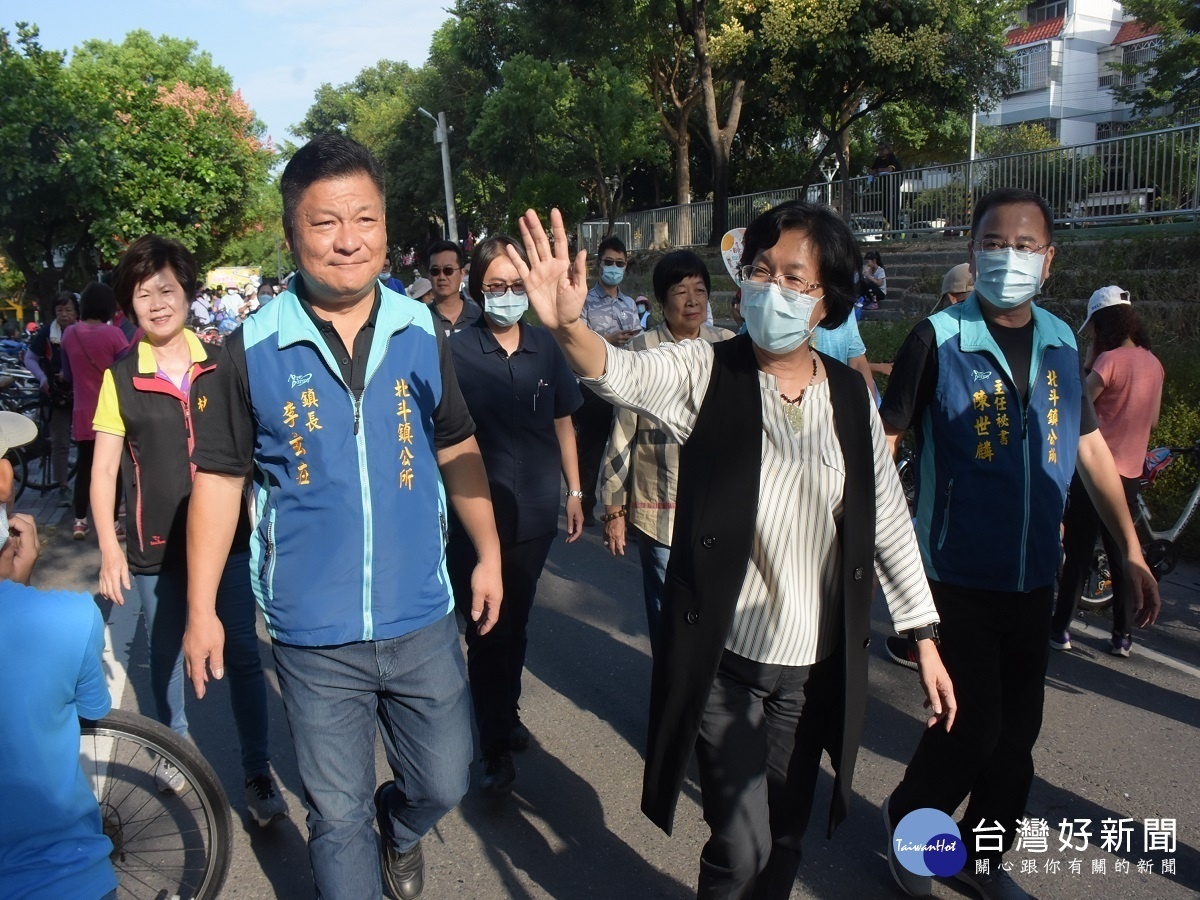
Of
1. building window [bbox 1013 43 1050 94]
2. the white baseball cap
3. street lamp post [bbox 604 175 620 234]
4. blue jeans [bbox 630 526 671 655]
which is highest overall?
building window [bbox 1013 43 1050 94]

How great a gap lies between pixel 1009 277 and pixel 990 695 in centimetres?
124

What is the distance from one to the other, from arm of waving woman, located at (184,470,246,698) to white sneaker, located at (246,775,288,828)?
1.14 meters

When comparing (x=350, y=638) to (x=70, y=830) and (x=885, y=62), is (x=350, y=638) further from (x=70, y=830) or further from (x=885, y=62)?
(x=885, y=62)

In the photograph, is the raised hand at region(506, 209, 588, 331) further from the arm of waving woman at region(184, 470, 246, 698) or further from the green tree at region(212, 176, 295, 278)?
the green tree at region(212, 176, 295, 278)

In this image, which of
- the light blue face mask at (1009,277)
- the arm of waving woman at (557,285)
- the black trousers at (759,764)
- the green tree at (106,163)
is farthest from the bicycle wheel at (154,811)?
the green tree at (106,163)

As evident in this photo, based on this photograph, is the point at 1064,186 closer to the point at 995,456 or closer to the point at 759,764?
the point at 995,456

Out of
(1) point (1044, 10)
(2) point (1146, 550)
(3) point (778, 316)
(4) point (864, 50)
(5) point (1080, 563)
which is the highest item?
(1) point (1044, 10)

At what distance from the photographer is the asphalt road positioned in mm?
3184

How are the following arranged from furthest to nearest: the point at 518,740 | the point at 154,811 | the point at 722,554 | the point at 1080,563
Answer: the point at 1080,563
the point at 518,740
the point at 154,811
the point at 722,554

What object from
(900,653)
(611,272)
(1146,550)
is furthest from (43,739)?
(611,272)

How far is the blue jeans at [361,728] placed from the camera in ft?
8.04

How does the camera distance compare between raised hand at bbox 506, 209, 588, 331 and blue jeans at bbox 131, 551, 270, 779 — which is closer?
raised hand at bbox 506, 209, 588, 331

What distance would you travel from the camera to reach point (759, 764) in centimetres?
242

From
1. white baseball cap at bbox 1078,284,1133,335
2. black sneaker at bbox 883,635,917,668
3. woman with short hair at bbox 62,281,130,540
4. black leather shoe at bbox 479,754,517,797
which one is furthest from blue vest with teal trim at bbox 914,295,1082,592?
woman with short hair at bbox 62,281,130,540
